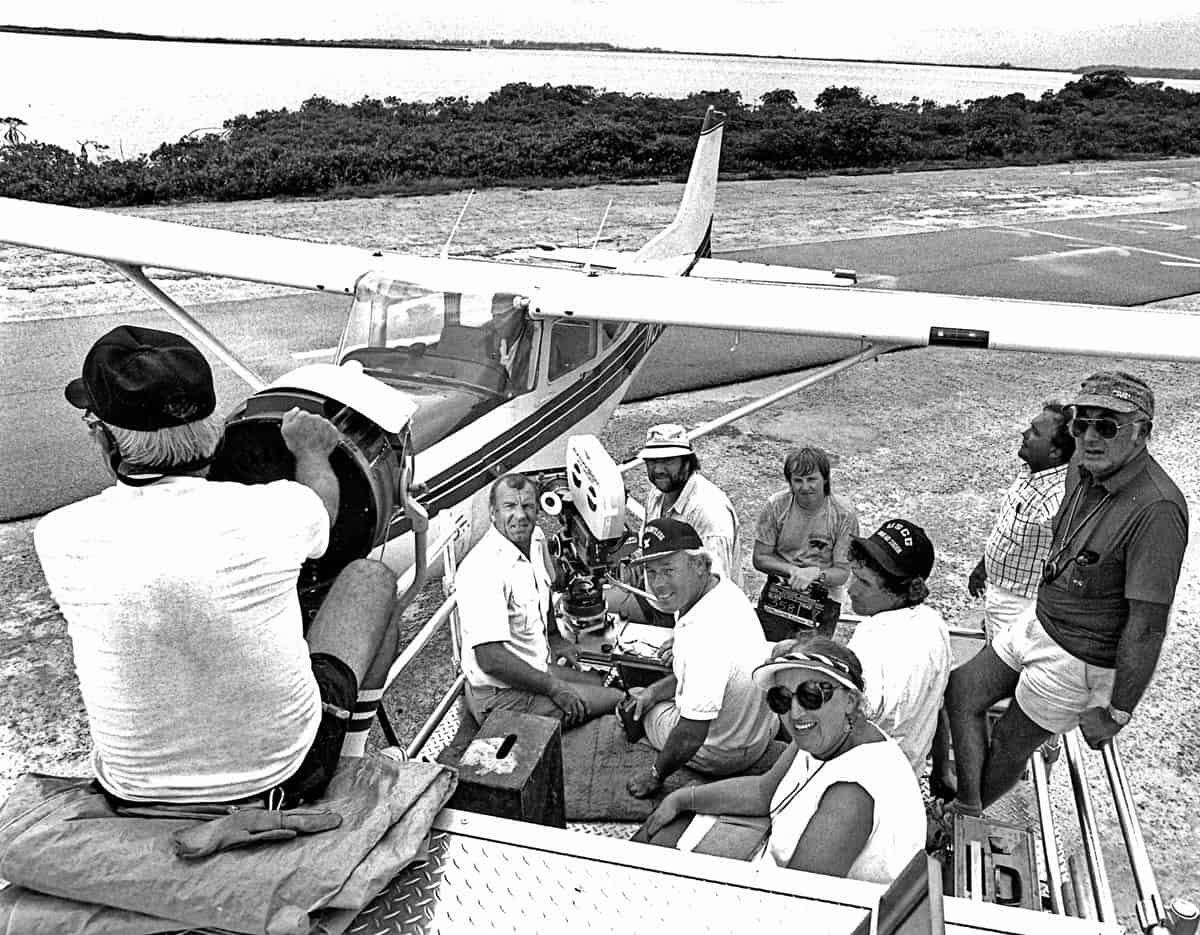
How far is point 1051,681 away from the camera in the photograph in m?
3.69

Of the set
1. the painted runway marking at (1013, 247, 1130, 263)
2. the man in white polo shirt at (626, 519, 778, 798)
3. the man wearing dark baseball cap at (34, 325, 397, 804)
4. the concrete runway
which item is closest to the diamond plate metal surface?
the man wearing dark baseball cap at (34, 325, 397, 804)

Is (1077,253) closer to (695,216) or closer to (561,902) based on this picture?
(695,216)

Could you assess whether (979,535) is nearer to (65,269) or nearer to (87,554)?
(87,554)

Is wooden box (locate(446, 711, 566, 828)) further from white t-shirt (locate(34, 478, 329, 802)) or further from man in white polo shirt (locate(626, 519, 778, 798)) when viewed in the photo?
man in white polo shirt (locate(626, 519, 778, 798))

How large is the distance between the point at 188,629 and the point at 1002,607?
3.84 m

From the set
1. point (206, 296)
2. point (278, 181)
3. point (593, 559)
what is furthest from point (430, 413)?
point (278, 181)

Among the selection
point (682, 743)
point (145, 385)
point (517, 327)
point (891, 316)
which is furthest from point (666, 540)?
point (891, 316)

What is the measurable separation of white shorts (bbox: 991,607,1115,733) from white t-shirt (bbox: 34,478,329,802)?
2.82 metres

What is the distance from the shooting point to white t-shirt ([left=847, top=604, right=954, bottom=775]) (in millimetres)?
3346

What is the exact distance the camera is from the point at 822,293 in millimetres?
6582

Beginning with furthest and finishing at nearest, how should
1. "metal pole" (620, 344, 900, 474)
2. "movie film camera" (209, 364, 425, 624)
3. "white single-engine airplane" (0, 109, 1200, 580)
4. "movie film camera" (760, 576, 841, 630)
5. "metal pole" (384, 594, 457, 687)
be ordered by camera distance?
1. "metal pole" (620, 344, 900, 474)
2. "white single-engine airplane" (0, 109, 1200, 580)
3. "movie film camera" (760, 576, 841, 630)
4. "metal pole" (384, 594, 457, 687)
5. "movie film camera" (209, 364, 425, 624)

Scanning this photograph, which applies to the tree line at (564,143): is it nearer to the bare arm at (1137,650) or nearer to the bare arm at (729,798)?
the bare arm at (729,798)

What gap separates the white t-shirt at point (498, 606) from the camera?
4047 millimetres

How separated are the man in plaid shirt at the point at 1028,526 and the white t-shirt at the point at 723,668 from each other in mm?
1433
